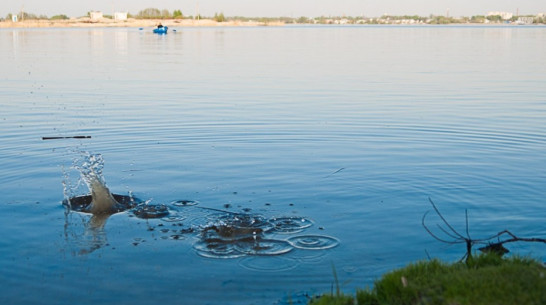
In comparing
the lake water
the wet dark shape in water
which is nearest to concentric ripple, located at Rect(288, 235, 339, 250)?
the wet dark shape in water

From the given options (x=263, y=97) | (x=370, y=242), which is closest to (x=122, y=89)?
(x=263, y=97)

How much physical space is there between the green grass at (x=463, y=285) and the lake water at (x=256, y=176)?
1566 millimetres

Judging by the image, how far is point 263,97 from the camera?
28.3 metres

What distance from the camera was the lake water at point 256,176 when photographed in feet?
30.7

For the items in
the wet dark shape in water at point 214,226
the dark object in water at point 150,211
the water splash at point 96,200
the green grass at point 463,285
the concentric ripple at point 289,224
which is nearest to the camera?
the green grass at point 463,285

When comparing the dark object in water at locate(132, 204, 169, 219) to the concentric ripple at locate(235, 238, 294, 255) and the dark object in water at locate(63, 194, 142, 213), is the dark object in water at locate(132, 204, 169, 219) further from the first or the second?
the concentric ripple at locate(235, 238, 294, 255)

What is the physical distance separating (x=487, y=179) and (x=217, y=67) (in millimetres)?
31894

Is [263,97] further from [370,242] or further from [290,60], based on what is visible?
[290,60]

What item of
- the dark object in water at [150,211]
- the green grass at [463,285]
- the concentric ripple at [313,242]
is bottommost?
the concentric ripple at [313,242]

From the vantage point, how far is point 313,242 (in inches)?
415

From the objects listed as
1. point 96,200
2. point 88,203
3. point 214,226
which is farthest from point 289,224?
point 88,203

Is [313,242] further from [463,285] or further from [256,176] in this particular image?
[256,176]

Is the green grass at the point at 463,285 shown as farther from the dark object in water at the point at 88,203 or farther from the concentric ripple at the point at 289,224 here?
the dark object in water at the point at 88,203

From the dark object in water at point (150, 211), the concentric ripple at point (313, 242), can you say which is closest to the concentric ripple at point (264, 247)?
the concentric ripple at point (313, 242)
